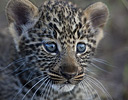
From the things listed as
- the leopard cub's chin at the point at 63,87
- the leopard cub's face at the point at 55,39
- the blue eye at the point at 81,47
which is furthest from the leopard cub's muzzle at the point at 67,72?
the blue eye at the point at 81,47

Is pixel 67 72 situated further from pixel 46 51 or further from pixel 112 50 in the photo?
pixel 112 50

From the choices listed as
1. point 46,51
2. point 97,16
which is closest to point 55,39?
point 46,51

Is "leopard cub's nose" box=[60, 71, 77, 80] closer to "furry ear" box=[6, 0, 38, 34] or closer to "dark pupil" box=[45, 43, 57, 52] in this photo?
"dark pupil" box=[45, 43, 57, 52]

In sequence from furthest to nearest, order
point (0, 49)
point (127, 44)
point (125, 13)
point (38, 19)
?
point (125, 13), point (127, 44), point (0, 49), point (38, 19)

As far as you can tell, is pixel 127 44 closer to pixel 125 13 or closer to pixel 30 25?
pixel 125 13

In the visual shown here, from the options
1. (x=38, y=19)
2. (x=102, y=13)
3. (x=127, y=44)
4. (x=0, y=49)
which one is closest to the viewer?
(x=38, y=19)

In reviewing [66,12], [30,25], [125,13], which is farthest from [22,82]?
[125,13]

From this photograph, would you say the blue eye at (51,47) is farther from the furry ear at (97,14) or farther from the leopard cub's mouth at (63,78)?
the furry ear at (97,14)

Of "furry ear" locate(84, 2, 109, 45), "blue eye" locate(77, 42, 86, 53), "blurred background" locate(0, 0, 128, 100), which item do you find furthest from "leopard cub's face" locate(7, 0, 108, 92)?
"blurred background" locate(0, 0, 128, 100)
